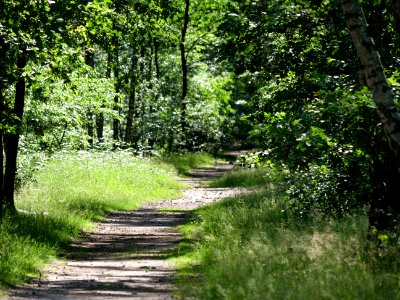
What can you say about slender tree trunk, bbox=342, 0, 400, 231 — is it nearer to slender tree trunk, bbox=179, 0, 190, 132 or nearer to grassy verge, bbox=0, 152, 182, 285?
grassy verge, bbox=0, 152, 182, 285

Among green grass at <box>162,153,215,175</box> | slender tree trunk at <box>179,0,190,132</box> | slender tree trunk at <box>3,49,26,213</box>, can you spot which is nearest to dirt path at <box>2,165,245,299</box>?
slender tree trunk at <box>3,49,26,213</box>

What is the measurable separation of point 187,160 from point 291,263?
32497mm

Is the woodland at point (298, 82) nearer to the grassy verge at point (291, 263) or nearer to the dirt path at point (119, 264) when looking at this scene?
the grassy verge at point (291, 263)

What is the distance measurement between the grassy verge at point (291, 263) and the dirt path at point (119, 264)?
0.59 meters

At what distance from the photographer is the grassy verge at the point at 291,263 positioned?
7.93m

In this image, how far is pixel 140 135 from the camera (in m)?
46.9

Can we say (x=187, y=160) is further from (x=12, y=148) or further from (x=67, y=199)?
(x=12, y=148)

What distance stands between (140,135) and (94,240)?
3176 cm

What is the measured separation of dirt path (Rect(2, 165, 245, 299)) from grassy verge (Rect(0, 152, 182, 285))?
→ 38 centimetres

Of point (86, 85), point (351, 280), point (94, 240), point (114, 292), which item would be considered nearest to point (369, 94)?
Answer: point (351, 280)


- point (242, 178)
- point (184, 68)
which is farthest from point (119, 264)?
point (184, 68)

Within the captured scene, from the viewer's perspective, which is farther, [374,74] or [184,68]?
[184,68]

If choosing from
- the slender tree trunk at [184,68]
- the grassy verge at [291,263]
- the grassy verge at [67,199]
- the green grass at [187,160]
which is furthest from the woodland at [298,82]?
the slender tree trunk at [184,68]

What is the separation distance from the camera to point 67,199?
1891 cm
